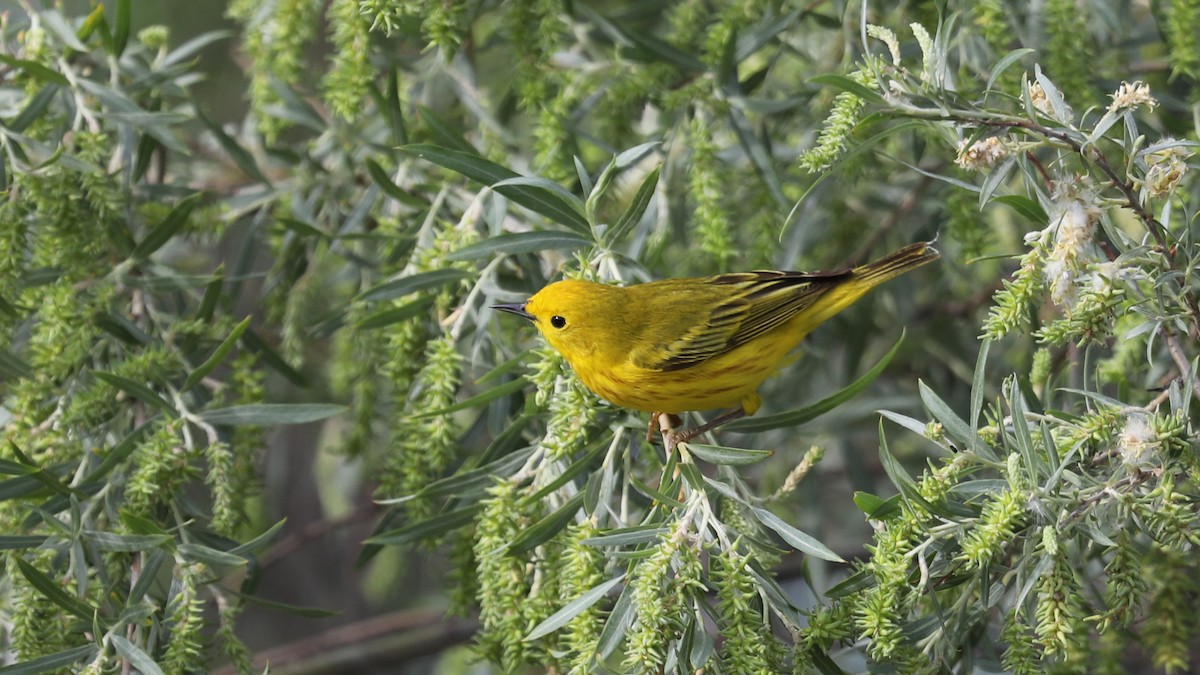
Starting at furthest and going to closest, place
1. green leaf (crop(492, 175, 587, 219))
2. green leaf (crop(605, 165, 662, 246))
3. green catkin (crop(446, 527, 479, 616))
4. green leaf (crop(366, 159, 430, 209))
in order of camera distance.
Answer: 1. green leaf (crop(366, 159, 430, 209))
2. green catkin (crop(446, 527, 479, 616))
3. green leaf (crop(605, 165, 662, 246))
4. green leaf (crop(492, 175, 587, 219))

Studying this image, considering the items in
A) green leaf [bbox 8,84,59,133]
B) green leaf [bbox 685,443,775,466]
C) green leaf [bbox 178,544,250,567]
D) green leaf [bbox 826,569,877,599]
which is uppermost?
green leaf [bbox 8,84,59,133]

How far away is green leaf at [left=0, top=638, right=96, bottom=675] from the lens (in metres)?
1.76

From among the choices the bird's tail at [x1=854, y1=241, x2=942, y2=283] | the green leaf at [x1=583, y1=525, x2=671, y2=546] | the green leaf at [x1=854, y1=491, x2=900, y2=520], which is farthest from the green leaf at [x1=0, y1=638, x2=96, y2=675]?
the bird's tail at [x1=854, y1=241, x2=942, y2=283]

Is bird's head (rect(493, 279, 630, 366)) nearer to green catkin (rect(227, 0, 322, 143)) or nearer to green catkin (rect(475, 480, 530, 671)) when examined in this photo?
green catkin (rect(475, 480, 530, 671))

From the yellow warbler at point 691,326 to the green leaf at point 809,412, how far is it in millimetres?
101

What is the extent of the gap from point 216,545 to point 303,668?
2.20m

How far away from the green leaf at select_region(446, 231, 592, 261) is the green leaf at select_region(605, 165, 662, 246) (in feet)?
0.20

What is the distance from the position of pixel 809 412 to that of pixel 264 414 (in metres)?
1.12

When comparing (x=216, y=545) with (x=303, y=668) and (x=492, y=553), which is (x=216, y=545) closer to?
(x=492, y=553)

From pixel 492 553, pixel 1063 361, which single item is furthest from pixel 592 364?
pixel 1063 361

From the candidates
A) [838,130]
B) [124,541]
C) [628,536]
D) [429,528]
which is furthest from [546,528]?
[838,130]

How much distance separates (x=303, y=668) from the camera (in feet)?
13.5

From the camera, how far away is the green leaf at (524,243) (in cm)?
219

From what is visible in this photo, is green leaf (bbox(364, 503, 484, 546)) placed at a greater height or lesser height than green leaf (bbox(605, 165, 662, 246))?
lesser
